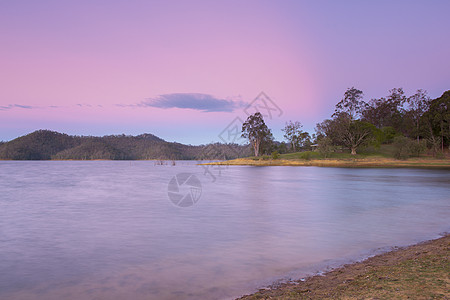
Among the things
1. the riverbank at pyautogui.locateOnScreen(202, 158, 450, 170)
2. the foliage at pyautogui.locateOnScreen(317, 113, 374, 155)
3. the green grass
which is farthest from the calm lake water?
the foliage at pyautogui.locateOnScreen(317, 113, 374, 155)

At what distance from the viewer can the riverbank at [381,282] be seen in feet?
16.4

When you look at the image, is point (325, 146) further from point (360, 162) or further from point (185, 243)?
point (185, 243)

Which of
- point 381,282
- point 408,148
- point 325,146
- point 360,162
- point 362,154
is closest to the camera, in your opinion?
point 381,282

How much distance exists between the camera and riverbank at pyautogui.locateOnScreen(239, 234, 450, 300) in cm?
500

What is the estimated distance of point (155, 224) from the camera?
14.4 meters

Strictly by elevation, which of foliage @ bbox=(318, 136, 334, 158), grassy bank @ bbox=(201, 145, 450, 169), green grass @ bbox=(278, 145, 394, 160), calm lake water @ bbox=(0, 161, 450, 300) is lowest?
calm lake water @ bbox=(0, 161, 450, 300)

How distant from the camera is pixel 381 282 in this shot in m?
5.59

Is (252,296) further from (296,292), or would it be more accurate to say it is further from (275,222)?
(275,222)

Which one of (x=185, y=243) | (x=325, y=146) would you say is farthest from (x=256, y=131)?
(x=185, y=243)

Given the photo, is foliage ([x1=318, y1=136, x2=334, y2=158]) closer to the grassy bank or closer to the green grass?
the grassy bank

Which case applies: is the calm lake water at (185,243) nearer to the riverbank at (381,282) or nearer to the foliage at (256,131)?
the riverbank at (381,282)

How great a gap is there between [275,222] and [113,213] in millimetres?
9089

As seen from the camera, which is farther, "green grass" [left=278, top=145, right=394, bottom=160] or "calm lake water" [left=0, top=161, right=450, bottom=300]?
"green grass" [left=278, top=145, right=394, bottom=160]

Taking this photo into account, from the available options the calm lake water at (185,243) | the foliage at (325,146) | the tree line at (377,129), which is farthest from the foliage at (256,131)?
the calm lake water at (185,243)
